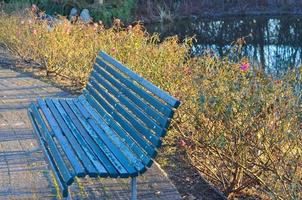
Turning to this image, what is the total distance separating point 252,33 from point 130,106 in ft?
44.0

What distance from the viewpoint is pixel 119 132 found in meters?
3.87

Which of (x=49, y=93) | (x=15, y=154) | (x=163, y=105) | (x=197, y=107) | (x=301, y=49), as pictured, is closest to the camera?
(x=163, y=105)

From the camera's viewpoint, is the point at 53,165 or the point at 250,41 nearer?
the point at 53,165

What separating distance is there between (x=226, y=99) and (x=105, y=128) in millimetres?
899

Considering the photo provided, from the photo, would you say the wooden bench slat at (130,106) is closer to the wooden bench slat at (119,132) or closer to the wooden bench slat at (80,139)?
the wooden bench slat at (119,132)

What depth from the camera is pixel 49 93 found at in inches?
252

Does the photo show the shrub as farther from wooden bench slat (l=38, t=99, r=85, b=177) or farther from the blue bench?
wooden bench slat (l=38, t=99, r=85, b=177)

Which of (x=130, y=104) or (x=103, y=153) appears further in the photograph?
(x=130, y=104)

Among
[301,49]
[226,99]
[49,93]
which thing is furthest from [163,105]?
[301,49]

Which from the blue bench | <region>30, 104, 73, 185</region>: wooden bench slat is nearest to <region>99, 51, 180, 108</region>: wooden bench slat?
the blue bench

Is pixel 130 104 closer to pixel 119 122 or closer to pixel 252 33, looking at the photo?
pixel 119 122

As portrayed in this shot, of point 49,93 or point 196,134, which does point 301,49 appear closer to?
point 49,93

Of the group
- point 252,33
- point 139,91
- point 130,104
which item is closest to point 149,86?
point 139,91

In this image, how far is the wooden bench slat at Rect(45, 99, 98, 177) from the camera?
10.5 ft
